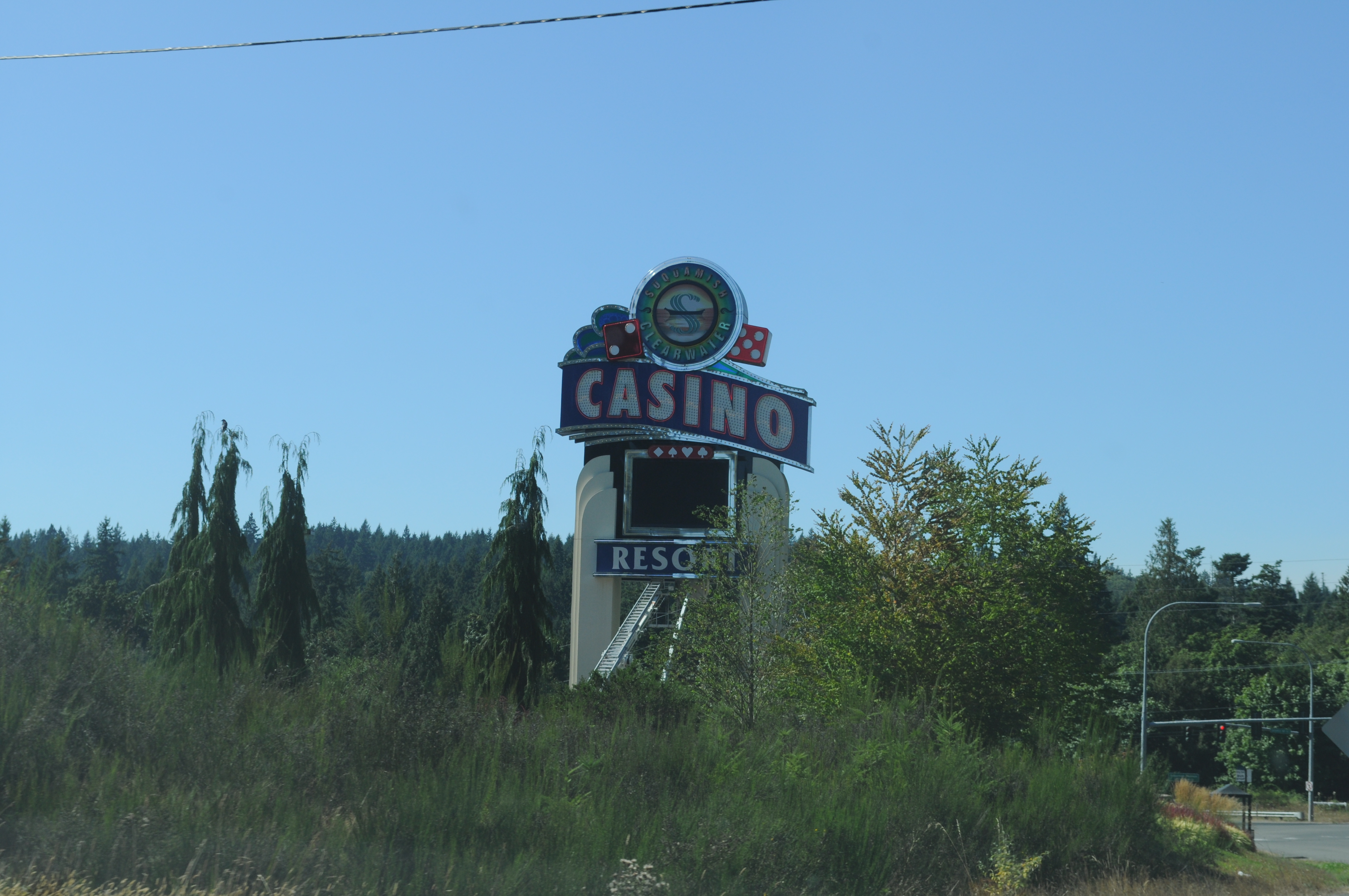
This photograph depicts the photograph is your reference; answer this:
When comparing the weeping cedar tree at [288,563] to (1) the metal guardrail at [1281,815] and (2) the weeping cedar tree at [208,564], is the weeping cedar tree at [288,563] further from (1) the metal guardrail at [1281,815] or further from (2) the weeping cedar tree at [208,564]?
(1) the metal guardrail at [1281,815]

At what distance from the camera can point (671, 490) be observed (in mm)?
39281

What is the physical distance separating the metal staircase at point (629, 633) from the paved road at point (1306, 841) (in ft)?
59.3

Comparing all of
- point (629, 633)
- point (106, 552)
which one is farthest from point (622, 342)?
point (106, 552)

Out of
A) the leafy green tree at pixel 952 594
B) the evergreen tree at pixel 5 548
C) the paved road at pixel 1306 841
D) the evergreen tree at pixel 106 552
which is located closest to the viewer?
the evergreen tree at pixel 5 548

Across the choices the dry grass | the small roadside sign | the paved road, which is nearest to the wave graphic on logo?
the paved road

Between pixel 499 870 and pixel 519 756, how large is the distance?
8.46 feet

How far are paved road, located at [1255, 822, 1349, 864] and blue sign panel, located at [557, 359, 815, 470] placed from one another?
1842cm

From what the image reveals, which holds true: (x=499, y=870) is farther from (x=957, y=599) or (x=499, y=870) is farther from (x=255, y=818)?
(x=957, y=599)

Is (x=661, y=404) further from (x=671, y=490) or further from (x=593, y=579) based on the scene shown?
(x=593, y=579)

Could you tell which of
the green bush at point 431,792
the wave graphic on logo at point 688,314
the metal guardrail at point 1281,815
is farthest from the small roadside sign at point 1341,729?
the metal guardrail at point 1281,815

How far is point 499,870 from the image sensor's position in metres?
9.27

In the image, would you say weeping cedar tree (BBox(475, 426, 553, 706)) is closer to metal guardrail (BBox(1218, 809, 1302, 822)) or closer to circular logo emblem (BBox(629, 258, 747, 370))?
circular logo emblem (BBox(629, 258, 747, 370))

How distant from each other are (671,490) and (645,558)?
240 centimetres

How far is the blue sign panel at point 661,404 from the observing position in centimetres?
3881
